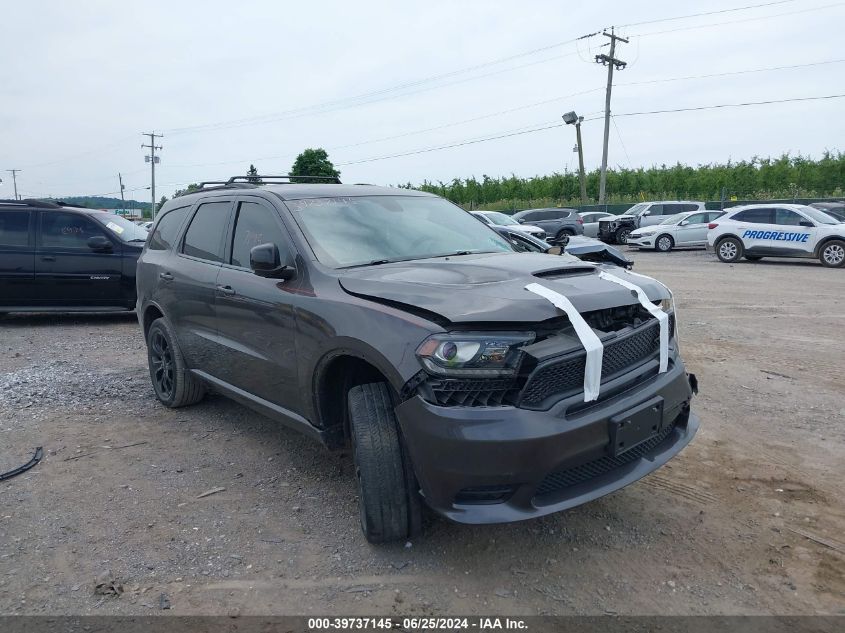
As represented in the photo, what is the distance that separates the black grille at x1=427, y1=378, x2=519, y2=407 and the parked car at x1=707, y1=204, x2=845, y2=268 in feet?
52.1

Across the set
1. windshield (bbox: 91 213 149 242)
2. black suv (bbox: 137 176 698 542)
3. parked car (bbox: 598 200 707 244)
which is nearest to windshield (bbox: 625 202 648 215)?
parked car (bbox: 598 200 707 244)

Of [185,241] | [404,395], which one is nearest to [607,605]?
[404,395]

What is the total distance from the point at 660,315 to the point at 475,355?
3.64 ft

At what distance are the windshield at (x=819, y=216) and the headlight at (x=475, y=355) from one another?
16.4 metres

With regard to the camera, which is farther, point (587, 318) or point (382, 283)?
point (382, 283)

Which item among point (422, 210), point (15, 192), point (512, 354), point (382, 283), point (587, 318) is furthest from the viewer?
point (15, 192)

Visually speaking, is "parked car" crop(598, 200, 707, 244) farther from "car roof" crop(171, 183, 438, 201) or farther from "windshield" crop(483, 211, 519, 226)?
"car roof" crop(171, 183, 438, 201)

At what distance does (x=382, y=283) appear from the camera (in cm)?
321

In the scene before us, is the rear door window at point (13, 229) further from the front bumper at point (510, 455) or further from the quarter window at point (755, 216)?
the quarter window at point (755, 216)

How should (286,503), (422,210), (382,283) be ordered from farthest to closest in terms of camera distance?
(422,210), (286,503), (382,283)

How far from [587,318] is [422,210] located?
1.85m

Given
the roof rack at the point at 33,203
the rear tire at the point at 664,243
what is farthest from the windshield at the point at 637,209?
the roof rack at the point at 33,203

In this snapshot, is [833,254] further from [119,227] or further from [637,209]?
[119,227]

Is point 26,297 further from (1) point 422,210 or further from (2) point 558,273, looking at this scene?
(2) point 558,273
